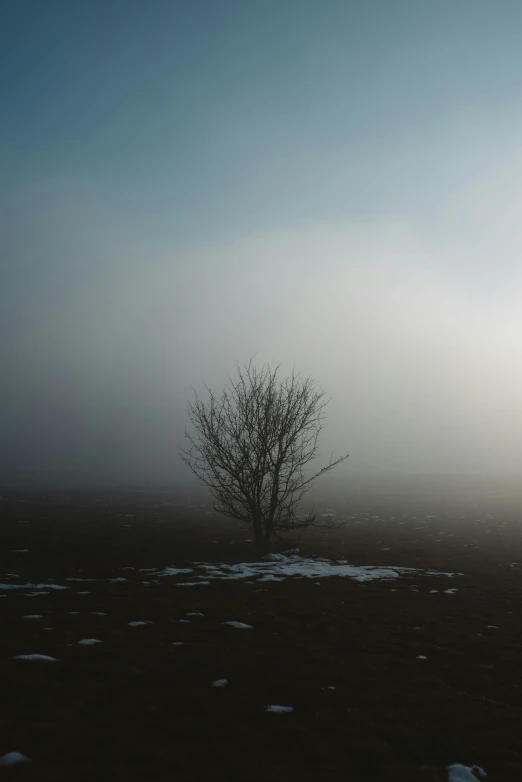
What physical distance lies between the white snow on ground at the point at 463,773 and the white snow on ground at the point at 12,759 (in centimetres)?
430

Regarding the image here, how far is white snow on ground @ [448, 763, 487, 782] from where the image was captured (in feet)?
17.0

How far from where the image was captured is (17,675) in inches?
278

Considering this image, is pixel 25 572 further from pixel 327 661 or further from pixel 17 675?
pixel 327 661

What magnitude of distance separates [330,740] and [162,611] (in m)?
6.35

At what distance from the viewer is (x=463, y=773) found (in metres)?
5.27

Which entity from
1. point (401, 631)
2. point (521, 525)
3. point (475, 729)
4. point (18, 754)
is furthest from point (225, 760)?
point (521, 525)

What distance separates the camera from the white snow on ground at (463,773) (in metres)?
5.18

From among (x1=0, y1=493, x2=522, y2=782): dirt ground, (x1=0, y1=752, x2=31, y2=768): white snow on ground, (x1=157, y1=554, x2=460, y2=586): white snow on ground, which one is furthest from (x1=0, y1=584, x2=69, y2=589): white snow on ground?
(x1=0, y1=752, x2=31, y2=768): white snow on ground

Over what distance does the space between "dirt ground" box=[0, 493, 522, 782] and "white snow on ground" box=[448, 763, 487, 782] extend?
10 cm

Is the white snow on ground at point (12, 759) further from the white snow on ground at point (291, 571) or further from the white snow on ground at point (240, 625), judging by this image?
the white snow on ground at point (291, 571)

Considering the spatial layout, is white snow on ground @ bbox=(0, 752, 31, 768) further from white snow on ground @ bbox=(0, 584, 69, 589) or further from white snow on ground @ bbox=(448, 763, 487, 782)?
white snow on ground @ bbox=(0, 584, 69, 589)

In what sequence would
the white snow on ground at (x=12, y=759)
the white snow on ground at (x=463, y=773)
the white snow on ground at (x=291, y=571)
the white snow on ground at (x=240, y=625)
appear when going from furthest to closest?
the white snow on ground at (x=291, y=571)
the white snow on ground at (x=240, y=625)
the white snow on ground at (x=463, y=773)
the white snow on ground at (x=12, y=759)

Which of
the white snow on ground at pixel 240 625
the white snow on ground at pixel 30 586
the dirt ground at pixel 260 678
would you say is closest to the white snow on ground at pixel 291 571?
the dirt ground at pixel 260 678

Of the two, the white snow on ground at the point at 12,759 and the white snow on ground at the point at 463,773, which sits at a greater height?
the white snow on ground at the point at 12,759
